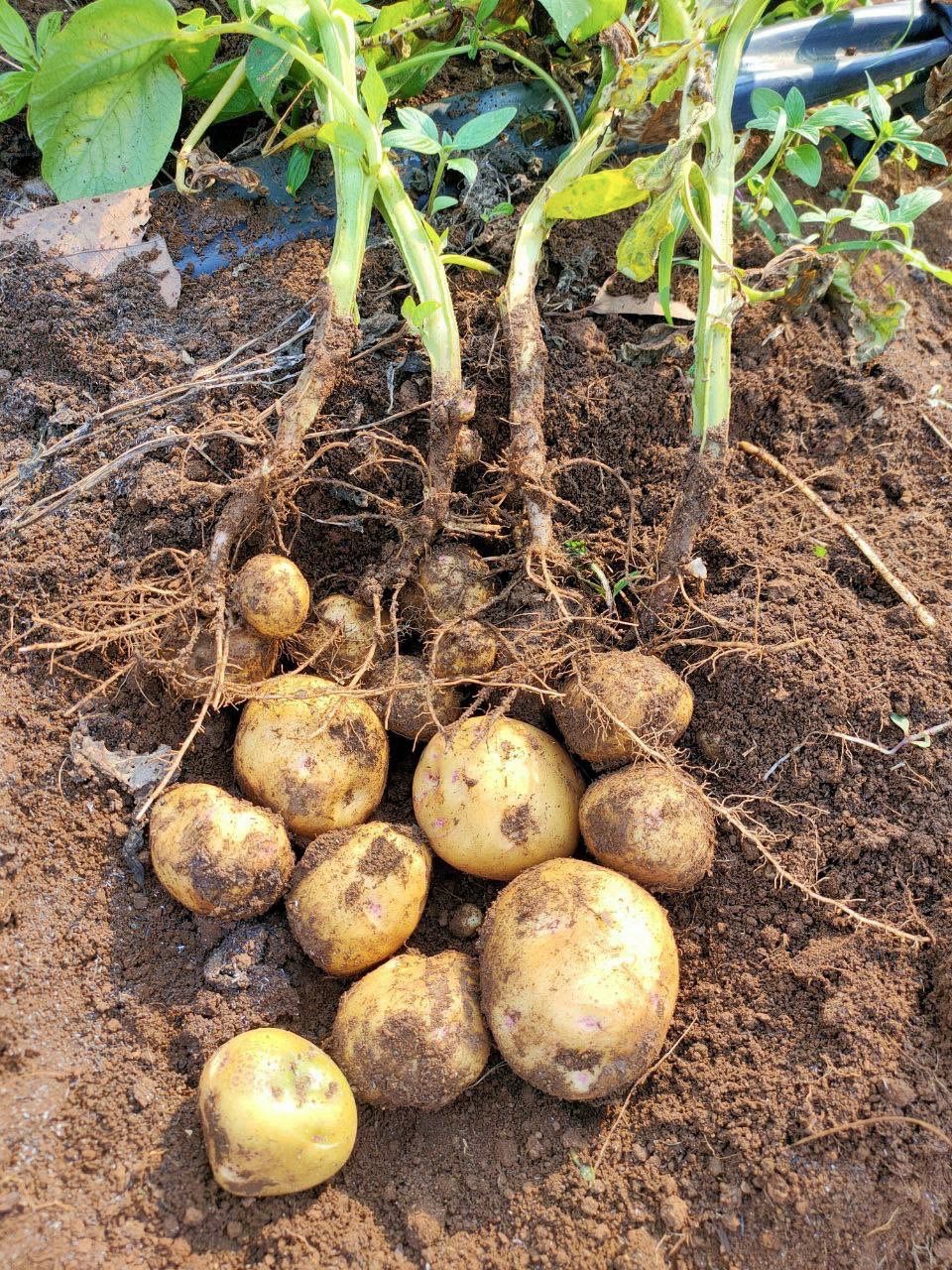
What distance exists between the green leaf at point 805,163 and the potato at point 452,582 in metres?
1.10

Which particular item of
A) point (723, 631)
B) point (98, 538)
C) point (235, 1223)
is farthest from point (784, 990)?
point (98, 538)

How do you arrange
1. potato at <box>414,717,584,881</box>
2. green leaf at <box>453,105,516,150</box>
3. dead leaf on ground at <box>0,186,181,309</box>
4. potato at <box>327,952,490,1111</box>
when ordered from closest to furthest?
potato at <box>327,952,490,1111</box>, potato at <box>414,717,584,881</box>, green leaf at <box>453,105,516,150</box>, dead leaf on ground at <box>0,186,181,309</box>

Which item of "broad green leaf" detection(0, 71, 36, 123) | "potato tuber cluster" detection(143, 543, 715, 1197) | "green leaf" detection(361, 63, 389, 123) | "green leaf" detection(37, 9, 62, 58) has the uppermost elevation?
"green leaf" detection(37, 9, 62, 58)

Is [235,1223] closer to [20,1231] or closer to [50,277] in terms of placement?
[20,1231]

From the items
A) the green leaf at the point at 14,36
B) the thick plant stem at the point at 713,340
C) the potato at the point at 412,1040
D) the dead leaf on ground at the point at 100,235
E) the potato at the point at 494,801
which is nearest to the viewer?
the potato at the point at 412,1040

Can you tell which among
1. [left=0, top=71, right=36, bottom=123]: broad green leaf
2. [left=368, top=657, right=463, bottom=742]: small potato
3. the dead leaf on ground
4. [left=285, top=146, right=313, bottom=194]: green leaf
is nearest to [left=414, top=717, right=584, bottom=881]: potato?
[left=368, top=657, right=463, bottom=742]: small potato

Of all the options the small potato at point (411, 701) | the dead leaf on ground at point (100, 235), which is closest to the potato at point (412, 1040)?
the small potato at point (411, 701)

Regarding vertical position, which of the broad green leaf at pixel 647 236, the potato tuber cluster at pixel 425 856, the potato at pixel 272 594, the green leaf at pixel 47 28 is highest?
the green leaf at pixel 47 28

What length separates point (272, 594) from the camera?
149cm

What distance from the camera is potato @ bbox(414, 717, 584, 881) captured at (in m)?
1.42

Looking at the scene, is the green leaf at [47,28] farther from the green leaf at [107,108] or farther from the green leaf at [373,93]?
the green leaf at [373,93]

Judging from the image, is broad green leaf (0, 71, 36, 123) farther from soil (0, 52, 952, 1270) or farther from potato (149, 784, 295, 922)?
potato (149, 784, 295, 922)

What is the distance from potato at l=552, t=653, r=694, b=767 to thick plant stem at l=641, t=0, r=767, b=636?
160 millimetres

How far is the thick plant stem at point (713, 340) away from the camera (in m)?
1.54
